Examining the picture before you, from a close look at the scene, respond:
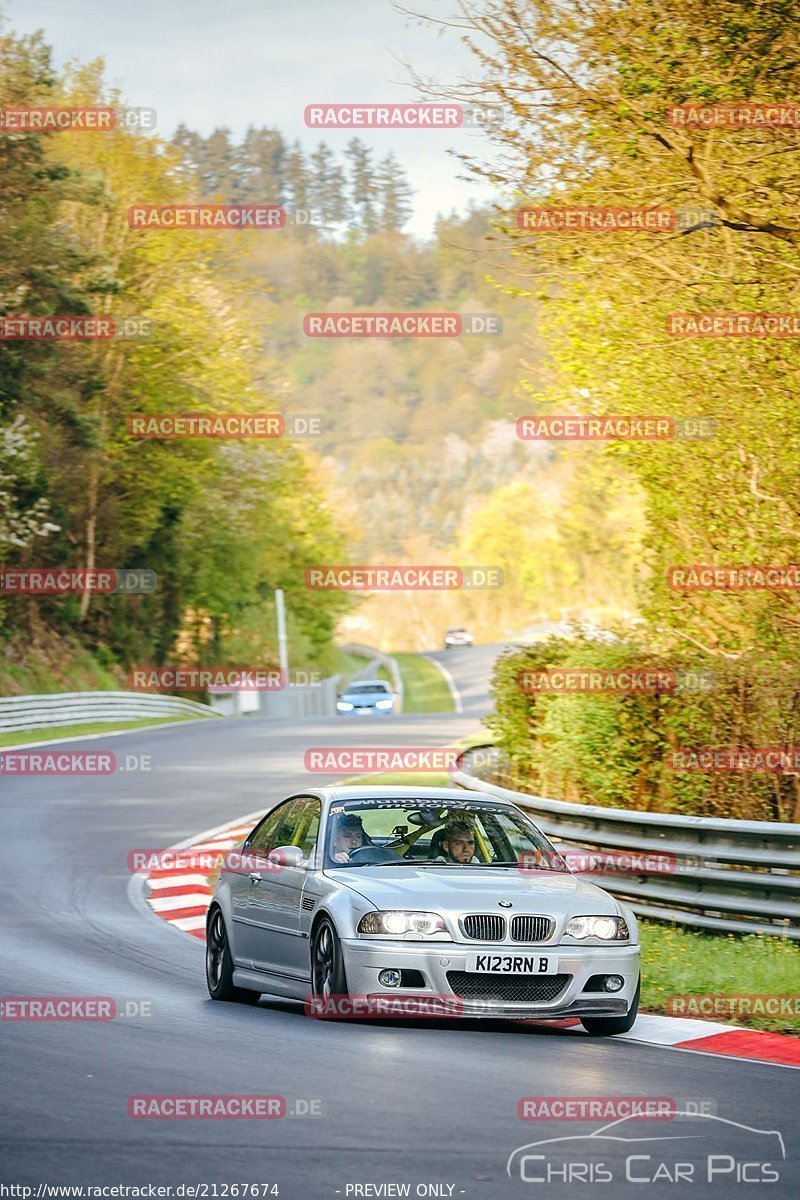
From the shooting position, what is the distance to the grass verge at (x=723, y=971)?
34.9 feet

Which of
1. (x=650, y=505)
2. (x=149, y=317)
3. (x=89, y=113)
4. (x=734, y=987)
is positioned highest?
(x=89, y=113)

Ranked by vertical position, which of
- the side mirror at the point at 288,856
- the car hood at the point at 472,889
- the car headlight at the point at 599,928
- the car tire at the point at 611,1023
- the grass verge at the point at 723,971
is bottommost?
the grass verge at the point at 723,971

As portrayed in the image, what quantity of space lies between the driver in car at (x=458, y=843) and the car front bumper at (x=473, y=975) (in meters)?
1.15

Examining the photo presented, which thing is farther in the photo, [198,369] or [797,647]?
[198,369]

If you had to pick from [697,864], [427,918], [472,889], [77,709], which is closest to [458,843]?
[472,889]

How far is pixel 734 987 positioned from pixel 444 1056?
2.82 meters

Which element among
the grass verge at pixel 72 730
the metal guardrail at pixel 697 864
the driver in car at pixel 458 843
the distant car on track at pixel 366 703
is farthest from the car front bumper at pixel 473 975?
the distant car on track at pixel 366 703

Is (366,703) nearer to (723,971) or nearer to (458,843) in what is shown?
(723,971)

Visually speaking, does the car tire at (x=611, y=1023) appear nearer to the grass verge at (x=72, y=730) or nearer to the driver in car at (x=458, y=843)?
the driver in car at (x=458, y=843)

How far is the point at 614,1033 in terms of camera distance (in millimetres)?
10055

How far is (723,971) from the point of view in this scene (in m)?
11.5

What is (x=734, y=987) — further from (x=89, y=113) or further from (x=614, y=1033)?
(x=89, y=113)

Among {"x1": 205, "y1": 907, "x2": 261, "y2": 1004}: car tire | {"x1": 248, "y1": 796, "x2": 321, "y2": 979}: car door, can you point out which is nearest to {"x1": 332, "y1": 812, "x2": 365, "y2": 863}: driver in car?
{"x1": 248, "y1": 796, "x2": 321, "y2": 979}: car door

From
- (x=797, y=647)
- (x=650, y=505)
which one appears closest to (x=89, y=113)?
(x=650, y=505)
